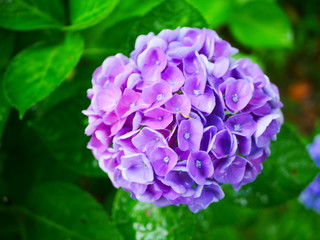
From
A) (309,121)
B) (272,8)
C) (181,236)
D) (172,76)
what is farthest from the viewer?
(309,121)

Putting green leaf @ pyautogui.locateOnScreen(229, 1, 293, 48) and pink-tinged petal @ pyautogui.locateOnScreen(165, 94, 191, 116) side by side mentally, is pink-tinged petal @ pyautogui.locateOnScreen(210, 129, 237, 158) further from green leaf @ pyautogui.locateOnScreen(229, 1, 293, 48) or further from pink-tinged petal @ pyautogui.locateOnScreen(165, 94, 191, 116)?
green leaf @ pyautogui.locateOnScreen(229, 1, 293, 48)

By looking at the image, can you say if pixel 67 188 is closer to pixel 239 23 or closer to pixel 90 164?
pixel 90 164

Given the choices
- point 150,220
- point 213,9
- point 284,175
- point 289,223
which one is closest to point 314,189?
point 289,223

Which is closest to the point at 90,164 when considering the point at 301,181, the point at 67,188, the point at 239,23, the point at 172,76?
the point at 67,188

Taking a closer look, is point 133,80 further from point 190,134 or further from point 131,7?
point 131,7

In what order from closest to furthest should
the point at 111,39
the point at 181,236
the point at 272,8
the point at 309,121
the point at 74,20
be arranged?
the point at 181,236, the point at 74,20, the point at 111,39, the point at 272,8, the point at 309,121

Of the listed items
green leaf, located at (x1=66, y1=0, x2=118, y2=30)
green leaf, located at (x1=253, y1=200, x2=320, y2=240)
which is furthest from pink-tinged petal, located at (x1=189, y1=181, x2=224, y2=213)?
green leaf, located at (x1=253, y1=200, x2=320, y2=240)
